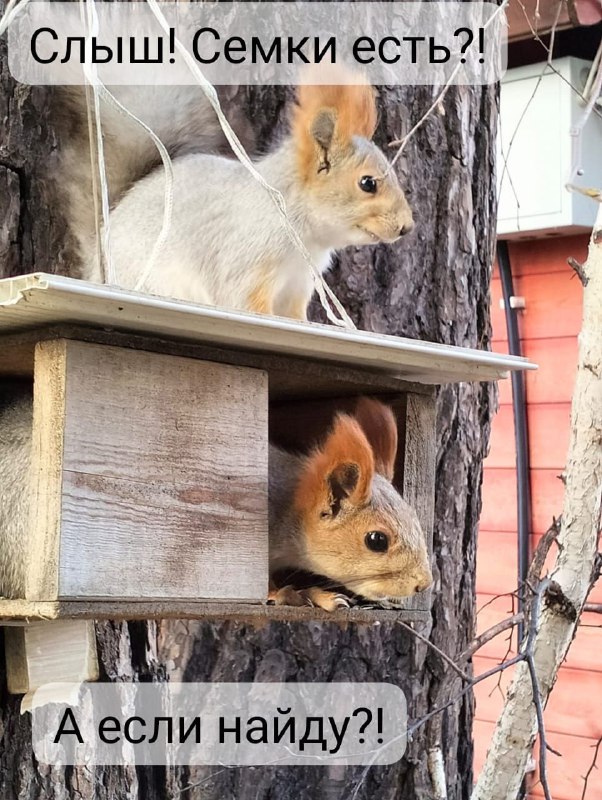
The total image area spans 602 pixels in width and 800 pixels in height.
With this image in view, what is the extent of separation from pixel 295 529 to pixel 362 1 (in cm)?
104

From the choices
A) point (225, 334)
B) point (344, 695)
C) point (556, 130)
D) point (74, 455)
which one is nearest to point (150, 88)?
point (225, 334)

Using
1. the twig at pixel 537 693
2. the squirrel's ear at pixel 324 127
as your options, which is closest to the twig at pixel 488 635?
the twig at pixel 537 693

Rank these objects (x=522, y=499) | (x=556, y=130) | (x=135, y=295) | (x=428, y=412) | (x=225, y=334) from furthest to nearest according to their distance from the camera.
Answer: (x=522, y=499) → (x=556, y=130) → (x=428, y=412) → (x=225, y=334) → (x=135, y=295)

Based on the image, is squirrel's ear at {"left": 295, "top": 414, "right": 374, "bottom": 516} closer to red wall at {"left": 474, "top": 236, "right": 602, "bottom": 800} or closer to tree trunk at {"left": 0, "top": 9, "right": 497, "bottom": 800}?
tree trunk at {"left": 0, "top": 9, "right": 497, "bottom": 800}

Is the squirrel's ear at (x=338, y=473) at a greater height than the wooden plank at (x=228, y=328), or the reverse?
the wooden plank at (x=228, y=328)

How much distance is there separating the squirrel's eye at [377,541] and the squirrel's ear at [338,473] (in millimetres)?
36

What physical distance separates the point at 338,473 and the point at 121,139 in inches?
19.4

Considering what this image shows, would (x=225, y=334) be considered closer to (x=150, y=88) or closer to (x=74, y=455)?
(x=74, y=455)

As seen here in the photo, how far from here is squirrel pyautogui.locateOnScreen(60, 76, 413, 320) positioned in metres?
1.37

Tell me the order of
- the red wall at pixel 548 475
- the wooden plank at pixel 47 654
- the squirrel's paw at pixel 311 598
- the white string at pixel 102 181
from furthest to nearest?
the red wall at pixel 548 475
the wooden plank at pixel 47 654
the squirrel's paw at pixel 311 598
the white string at pixel 102 181

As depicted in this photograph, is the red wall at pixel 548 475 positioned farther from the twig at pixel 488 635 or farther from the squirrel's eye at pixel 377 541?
the squirrel's eye at pixel 377 541

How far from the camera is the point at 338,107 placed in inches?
51.8

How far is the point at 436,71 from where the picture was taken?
203cm

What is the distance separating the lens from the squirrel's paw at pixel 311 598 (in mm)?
1201
